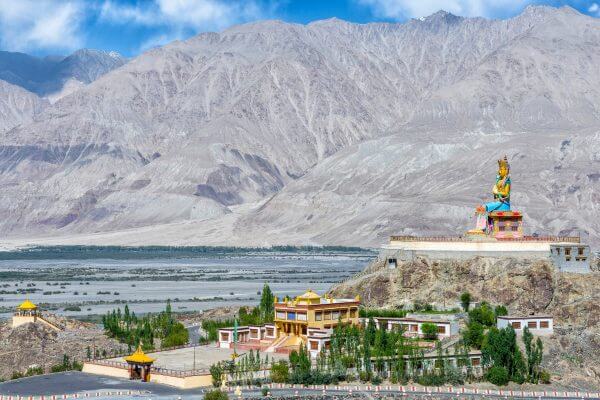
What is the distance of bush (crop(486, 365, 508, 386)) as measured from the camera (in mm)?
59719

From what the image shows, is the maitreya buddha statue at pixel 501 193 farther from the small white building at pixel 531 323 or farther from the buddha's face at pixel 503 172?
the small white building at pixel 531 323

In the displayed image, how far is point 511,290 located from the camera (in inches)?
3108

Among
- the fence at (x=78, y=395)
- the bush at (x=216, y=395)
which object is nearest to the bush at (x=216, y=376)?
the fence at (x=78, y=395)

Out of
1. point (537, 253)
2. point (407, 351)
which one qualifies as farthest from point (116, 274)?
point (407, 351)

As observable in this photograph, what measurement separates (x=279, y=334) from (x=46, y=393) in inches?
777

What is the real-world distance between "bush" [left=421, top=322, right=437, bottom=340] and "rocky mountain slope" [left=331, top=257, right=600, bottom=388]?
710 cm

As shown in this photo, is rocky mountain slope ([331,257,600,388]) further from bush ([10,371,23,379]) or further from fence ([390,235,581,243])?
bush ([10,371,23,379])

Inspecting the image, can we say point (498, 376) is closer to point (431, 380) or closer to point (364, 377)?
point (431, 380)

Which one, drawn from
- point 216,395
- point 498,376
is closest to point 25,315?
point 216,395

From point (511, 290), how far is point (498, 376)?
1991 cm

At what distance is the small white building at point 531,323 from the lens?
68375 mm

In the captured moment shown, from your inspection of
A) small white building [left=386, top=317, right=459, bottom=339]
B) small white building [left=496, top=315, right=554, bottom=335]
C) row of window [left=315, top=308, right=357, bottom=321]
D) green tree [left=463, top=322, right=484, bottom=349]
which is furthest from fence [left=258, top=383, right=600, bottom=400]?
row of window [left=315, top=308, right=357, bottom=321]

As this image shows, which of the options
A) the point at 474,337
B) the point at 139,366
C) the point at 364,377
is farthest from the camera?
the point at 474,337

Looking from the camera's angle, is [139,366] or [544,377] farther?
[139,366]
